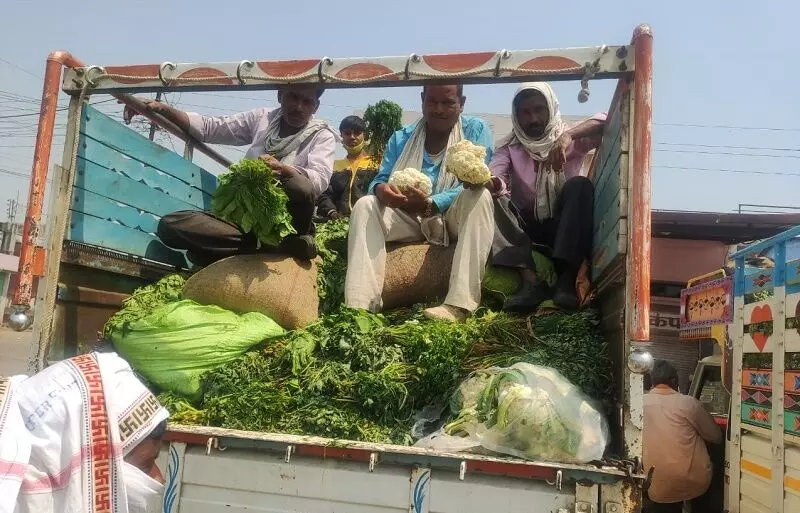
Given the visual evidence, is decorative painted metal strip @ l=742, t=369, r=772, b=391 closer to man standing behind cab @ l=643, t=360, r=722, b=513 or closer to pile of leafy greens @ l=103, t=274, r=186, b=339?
man standing behind cab @ l=643, t=360, r=722, b=513

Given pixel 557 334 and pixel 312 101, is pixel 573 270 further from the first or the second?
pixel 312 101

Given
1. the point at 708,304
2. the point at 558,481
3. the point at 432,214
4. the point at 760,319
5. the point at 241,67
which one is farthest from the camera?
the point at 708,304

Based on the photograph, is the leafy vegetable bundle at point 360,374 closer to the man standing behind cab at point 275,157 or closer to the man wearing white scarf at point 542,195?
the man wearing white scarf at point 542,195

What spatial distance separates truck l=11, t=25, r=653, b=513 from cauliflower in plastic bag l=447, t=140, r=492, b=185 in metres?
0.57

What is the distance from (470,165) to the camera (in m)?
3.50

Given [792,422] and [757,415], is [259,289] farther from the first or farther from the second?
[757,415]

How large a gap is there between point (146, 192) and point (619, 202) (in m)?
2.81

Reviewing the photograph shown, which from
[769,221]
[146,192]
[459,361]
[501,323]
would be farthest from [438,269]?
[769,221]

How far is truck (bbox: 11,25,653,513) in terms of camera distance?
2260 millimetres

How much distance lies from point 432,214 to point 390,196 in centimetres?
32

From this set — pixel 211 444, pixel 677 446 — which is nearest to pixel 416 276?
pixel 211 444

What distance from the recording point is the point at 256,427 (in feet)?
8.91

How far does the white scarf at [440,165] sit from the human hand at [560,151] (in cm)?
58

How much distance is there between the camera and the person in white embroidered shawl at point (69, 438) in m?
1.27
